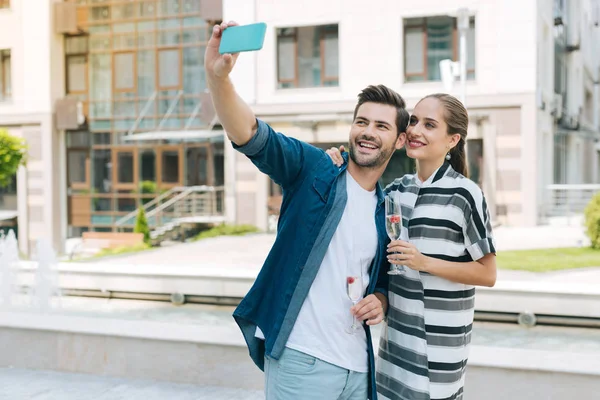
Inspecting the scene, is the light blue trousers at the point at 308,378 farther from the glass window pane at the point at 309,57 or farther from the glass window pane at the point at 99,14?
the glass window pane at the point at 99,14

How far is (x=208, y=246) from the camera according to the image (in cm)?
1586

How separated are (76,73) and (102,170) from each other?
3.50 metres

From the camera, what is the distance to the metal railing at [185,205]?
2006cm

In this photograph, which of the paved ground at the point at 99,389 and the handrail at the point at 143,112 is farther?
the handrail at the point at 143,112

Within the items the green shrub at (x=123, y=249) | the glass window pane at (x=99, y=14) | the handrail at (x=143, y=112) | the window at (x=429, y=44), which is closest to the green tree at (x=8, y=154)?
the green shrub at (x=123, y=249)

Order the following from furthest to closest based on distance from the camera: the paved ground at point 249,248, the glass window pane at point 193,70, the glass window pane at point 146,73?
1. the glass window pane at point 146,73
2. the glass window pane at point 193,70
3. the paved ground at point 249,248

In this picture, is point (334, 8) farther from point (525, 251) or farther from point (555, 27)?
point (525, 251)

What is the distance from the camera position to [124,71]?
21.6 m

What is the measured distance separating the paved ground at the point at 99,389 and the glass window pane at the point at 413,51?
15068 mm

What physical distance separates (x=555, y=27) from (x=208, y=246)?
41.5ft

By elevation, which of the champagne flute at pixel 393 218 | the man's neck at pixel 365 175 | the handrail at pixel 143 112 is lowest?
the champagne flute at pixel 393 218

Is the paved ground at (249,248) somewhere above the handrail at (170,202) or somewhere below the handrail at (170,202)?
below

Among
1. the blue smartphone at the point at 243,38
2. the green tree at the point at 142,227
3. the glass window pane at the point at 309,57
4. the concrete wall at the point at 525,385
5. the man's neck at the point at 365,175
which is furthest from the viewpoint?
the glass window pane at the point at 309,57

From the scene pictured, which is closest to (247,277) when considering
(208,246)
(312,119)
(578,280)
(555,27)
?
(578,280)
